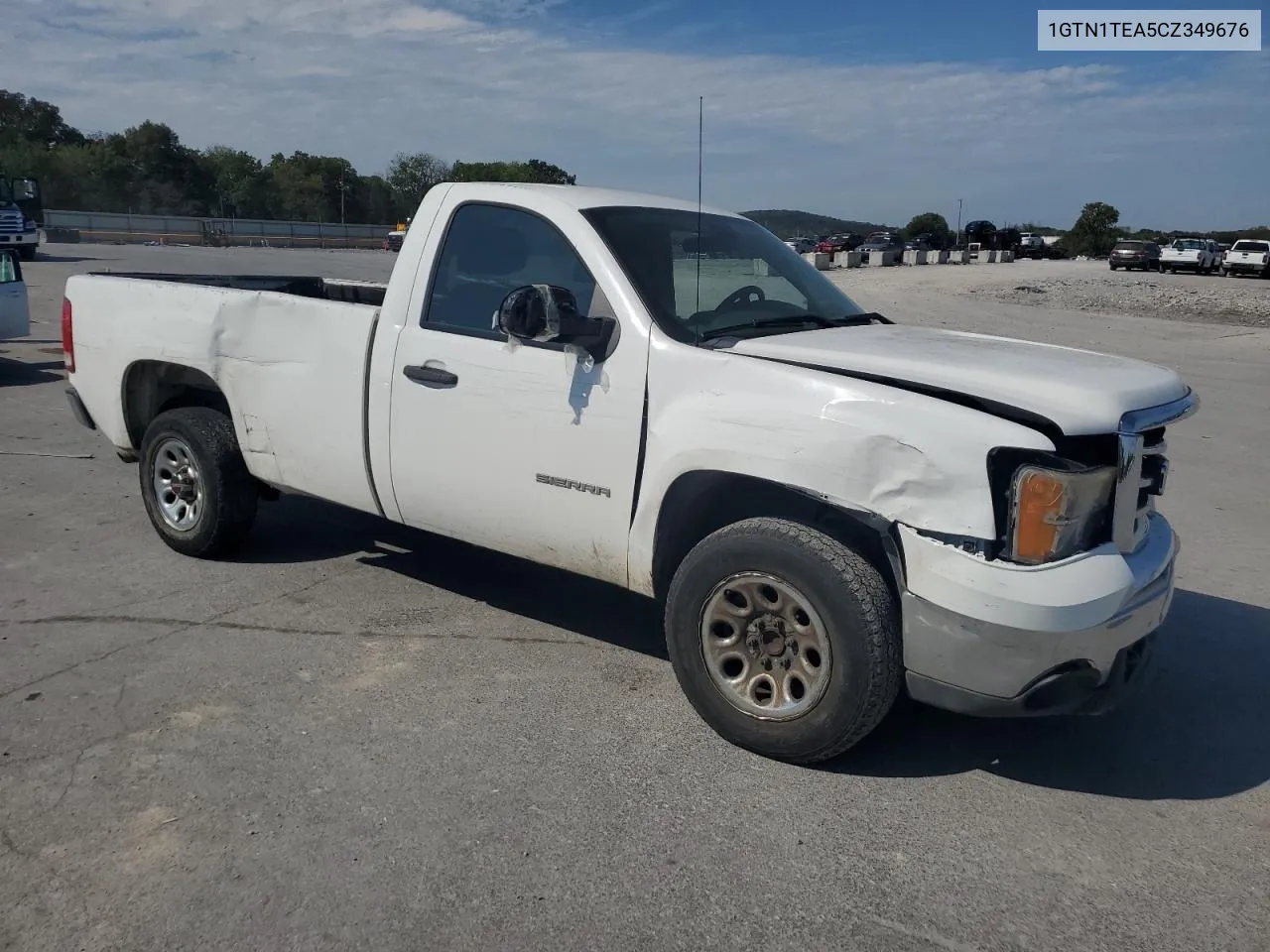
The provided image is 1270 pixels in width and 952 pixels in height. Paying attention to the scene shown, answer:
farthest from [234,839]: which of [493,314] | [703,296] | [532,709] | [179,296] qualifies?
[179,296]

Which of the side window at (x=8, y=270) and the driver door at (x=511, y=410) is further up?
the side window at (x=8, y=270)

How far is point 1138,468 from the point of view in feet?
11.4

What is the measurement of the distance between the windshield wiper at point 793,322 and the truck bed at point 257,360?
161cm

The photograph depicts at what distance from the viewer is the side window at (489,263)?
445 centimetres

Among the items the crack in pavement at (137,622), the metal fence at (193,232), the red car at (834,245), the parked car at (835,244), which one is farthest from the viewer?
the parked car at (835,244)

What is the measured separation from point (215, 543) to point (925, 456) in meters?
3.88

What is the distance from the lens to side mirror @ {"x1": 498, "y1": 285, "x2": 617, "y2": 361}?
401cm

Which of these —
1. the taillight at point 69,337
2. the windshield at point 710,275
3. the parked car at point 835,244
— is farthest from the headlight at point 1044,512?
the parked car at point 835,244

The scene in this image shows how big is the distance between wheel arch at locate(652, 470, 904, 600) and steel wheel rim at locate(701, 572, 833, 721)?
0.28 meters

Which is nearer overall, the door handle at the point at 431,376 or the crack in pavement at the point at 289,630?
the door handle at the point at 431,376

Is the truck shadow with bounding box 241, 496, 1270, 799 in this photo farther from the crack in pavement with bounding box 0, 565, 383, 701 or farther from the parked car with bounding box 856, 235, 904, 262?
the parked car with bounding box 856, 235, 904, 262

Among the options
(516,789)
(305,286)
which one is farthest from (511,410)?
(305,286)

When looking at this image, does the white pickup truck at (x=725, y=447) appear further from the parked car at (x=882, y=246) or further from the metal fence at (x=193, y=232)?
the parked car at (x=882, y=246)

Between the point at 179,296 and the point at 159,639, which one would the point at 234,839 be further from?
the point at 179,296
